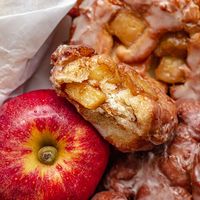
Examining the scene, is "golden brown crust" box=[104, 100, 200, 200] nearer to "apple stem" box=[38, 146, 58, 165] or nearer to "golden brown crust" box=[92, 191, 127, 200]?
"golden brown crust" box=[92, 191, 127, 200]

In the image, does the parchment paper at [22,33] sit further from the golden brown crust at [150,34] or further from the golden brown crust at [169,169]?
the golden brown crust at [169,169]

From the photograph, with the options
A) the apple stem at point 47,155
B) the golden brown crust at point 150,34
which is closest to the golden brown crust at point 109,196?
the apple stem at point 47,155

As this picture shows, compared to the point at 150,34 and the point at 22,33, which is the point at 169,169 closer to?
the point at 150,34

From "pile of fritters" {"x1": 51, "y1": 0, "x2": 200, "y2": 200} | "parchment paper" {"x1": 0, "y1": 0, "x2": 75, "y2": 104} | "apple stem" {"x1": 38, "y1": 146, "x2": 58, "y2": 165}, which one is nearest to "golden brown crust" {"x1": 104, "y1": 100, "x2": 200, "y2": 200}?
"pile of fritters" {"x1": 51, "y1": 0, "x2": 200, "y2": 200}

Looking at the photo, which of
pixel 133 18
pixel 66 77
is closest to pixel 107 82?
pixel 66 77

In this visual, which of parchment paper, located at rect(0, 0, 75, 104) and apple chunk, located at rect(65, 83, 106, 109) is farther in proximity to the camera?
parchment paper, located at rect(0, 0, 75, 104)

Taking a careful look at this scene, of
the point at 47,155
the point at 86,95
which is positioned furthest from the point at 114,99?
the point at 47,155
